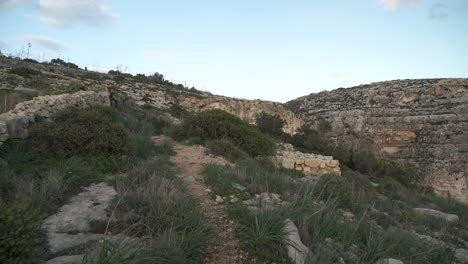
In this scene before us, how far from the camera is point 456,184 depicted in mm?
25047

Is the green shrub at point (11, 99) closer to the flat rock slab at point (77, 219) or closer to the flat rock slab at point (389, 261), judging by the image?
the flat rock slab at point (77, 219)

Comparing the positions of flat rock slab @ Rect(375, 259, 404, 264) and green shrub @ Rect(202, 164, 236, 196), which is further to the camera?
green shrub @ Rect(202, 164, 236, 196)

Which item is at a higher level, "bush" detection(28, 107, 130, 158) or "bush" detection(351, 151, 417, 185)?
"bush" detection(28, 107, 130, 158)

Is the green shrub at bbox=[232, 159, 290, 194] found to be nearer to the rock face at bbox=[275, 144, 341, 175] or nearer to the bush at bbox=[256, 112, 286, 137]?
the rock face at bbox=[275, 144, 341, 175]

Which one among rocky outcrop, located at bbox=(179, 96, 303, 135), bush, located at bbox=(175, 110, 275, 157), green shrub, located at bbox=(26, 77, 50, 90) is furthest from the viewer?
rocky outcrop, located at bbox=(179, 96, 303, 135)

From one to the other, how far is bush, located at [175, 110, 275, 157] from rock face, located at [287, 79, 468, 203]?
58.6 feet

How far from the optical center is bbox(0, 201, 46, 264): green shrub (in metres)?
3.42

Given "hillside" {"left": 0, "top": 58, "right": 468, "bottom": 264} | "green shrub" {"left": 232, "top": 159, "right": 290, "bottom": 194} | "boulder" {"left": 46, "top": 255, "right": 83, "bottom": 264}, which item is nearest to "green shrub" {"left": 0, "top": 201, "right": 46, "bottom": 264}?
"hillside" {"left": 0, "top": 58, "right": 468, "bottom": 264}

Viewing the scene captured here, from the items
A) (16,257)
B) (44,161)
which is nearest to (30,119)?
(44,161)

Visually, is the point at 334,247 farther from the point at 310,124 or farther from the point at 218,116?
the point at 310,124

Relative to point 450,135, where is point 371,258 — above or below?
below

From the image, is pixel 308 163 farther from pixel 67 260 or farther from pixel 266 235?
pixel 67 260

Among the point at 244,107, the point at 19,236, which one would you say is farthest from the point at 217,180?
the point at 244,107

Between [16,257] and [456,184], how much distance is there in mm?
27647
